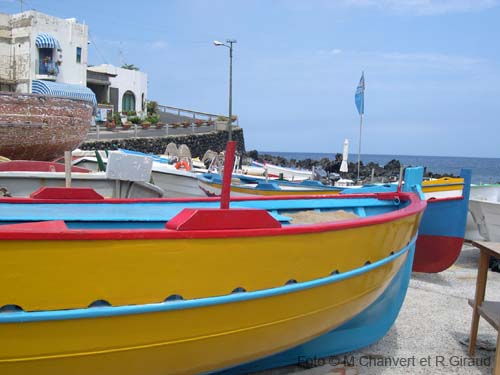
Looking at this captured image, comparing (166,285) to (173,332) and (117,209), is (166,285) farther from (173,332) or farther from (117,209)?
(117,209)

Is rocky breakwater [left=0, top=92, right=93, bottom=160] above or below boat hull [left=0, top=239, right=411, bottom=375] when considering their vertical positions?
above

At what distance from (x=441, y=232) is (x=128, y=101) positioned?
3740 cm

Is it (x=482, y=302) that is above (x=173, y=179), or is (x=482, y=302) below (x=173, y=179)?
below

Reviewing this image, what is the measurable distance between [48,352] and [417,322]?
4.12m

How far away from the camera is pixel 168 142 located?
1246 inches

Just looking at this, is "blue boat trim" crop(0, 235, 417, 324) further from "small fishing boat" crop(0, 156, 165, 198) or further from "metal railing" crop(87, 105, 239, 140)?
"metal railing" crop(87, 105, 239, 140)

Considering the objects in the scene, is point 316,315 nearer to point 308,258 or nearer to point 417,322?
point 308,258

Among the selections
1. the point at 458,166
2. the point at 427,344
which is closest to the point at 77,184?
the point at 427,344

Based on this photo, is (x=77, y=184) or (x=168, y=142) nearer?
(x=77, y=184)

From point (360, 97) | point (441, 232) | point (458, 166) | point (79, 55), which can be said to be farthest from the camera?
point (458, 166)

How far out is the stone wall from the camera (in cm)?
2537

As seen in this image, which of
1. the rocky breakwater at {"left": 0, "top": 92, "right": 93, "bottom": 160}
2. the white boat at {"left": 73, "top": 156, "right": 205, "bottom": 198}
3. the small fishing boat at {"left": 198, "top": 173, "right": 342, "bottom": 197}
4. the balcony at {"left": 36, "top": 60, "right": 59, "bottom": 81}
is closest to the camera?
the small fishing boat at {"left": 198, "top": 173, "right": 342, "bottom": 197}

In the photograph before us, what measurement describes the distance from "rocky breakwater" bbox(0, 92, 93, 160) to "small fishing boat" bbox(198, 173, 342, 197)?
10.1 ft

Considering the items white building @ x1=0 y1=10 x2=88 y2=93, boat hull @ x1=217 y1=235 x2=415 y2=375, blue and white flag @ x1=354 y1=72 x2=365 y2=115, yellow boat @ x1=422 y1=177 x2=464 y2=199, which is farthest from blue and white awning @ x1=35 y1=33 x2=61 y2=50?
boat hull @ x1=217 y1=235 x2=415 y2=375
